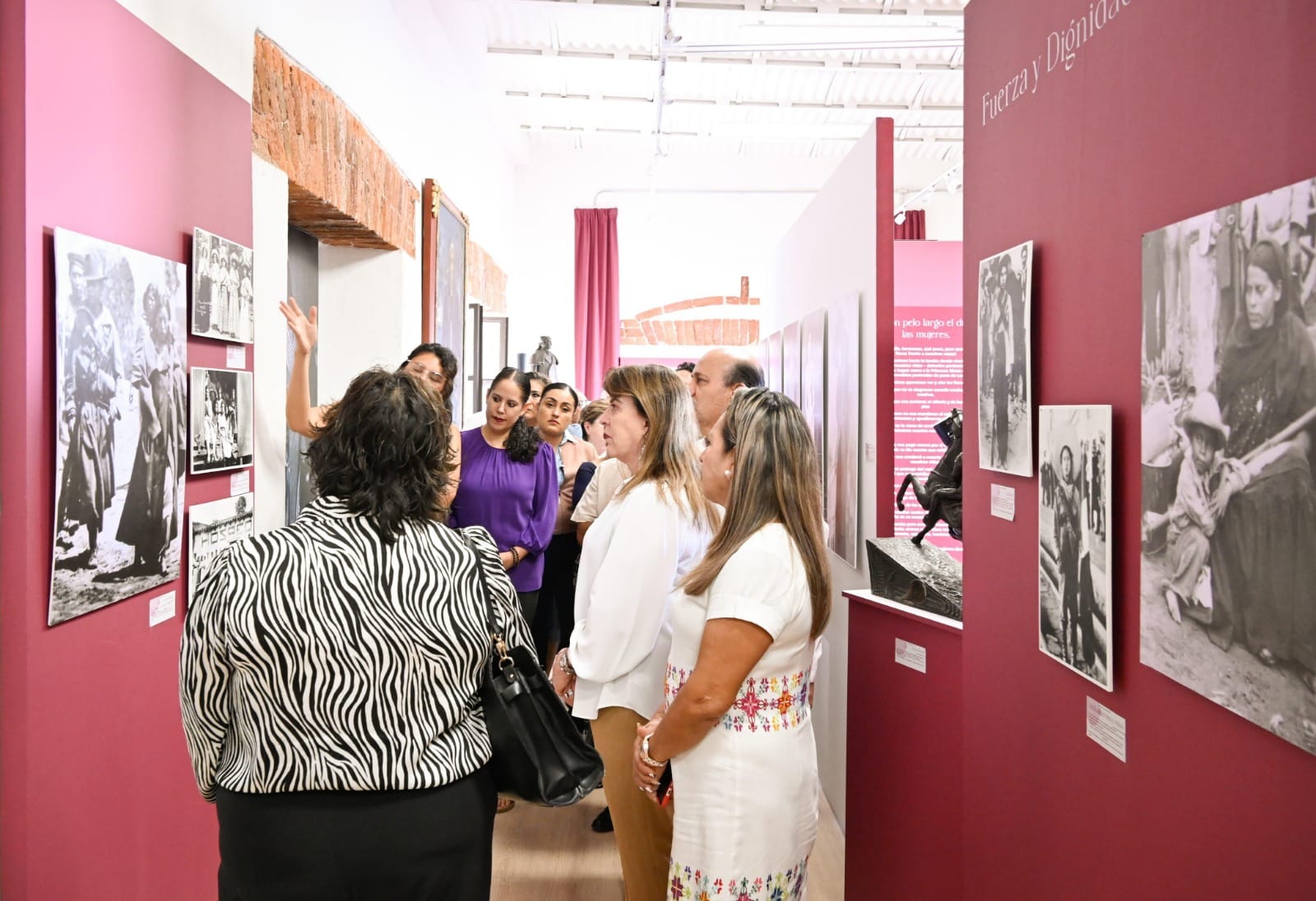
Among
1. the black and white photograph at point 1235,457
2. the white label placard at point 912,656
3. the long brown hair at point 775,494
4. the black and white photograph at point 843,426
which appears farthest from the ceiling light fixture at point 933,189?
the black and white photograph at point 1235,457

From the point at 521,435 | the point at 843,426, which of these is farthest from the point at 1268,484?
the point at 521,435

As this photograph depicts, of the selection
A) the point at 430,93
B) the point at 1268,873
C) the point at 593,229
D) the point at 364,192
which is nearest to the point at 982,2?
the point at 1268,873

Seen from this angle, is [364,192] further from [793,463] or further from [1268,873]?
[1268,873]

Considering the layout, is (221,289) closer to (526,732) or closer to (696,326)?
(526,732)

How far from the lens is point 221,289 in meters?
2.88

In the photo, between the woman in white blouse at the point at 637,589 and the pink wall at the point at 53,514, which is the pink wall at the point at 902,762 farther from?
the pink wall at the point at 53,514

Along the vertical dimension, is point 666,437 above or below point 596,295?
below

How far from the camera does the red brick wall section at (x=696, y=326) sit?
12.6 metres

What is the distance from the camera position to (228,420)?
9.70 ft

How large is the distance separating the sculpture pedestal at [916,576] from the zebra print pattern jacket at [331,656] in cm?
161

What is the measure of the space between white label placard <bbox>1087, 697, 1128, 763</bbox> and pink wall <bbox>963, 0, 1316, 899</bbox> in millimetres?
20

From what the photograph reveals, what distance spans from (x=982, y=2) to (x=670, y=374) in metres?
1.26

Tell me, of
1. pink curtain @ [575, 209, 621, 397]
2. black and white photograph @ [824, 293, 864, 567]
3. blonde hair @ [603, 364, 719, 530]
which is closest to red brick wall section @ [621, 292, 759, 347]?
pink curtain @ [575, 209, 621, 397]

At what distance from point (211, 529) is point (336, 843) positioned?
1486 millimetres
